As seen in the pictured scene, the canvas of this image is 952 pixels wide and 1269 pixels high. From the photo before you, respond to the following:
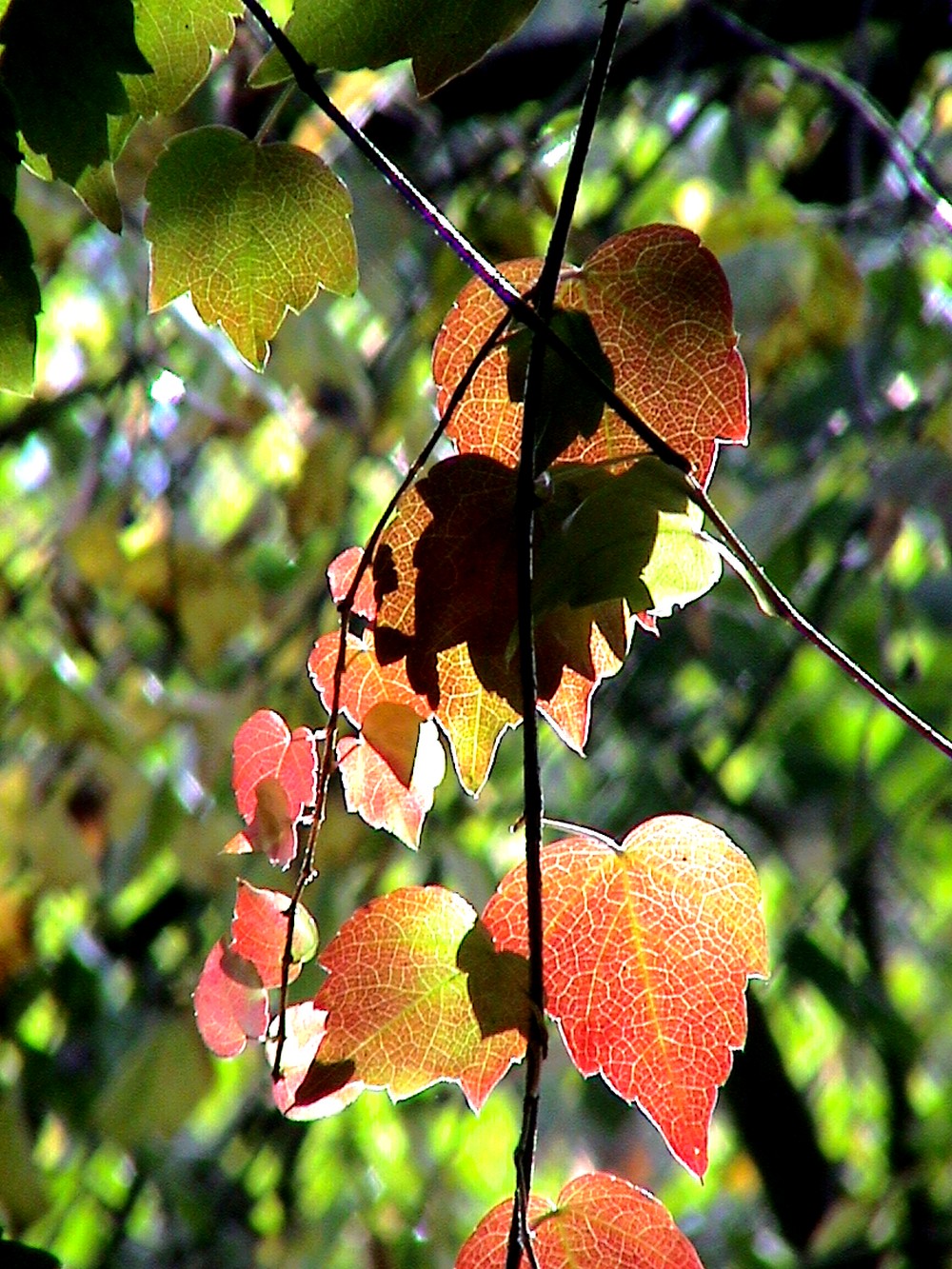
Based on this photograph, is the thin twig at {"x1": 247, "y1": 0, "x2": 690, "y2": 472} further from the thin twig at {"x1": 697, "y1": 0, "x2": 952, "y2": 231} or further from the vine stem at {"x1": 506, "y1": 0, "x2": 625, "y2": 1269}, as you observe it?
the thin twig at {"x1": 697, "y1": 0, "x2": 952, "y2": 231}

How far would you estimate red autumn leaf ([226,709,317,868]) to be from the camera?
0.34 metres

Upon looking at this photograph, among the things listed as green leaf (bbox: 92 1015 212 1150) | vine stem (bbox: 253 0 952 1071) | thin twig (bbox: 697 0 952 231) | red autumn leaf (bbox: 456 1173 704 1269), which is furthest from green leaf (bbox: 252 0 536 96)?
green leaf (bbox: 92 1015 212 1150)

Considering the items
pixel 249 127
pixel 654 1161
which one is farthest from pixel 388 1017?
pixel 654 1161

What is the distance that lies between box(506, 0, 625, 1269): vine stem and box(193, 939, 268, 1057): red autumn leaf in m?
0.07

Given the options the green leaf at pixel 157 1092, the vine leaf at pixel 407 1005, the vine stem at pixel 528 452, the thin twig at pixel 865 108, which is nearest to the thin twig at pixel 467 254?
the vine stem at pixel 528 452

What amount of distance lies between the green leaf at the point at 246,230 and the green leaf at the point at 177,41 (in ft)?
0.04

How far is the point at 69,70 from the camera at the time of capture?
1.03 ft

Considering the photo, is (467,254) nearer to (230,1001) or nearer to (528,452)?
(528,452)

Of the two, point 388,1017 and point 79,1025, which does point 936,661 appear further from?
point 388,1017

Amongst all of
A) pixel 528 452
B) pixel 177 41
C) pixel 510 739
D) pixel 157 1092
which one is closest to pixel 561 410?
pixel 528 452

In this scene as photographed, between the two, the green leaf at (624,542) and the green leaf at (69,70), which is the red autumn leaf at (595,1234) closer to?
the green leaf at (624,542)

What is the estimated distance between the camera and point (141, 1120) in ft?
3.81

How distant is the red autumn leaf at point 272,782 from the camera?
1.13ft

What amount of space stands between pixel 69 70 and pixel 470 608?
0.14 m
